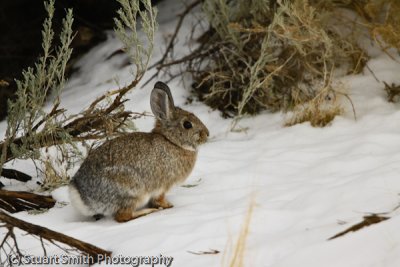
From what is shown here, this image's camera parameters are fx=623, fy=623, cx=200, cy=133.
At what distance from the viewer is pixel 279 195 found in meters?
4.53

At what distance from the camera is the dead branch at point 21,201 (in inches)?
181

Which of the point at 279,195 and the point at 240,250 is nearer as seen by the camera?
the point at 240,250

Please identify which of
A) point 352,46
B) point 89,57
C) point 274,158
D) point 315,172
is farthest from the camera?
point 89,57

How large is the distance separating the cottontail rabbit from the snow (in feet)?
0.45

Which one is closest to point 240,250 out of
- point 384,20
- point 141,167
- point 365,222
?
point 365,222

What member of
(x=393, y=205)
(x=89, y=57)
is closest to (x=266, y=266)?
(x=393, y=205)

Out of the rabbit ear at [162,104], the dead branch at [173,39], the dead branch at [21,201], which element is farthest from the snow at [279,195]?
the rabbit ear at [162,104]

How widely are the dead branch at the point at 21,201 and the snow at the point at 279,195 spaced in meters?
0.15

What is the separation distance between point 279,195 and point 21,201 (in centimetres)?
192

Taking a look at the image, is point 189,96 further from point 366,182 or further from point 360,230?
point 360,230

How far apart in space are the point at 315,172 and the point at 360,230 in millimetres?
1492

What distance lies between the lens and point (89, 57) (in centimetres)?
787

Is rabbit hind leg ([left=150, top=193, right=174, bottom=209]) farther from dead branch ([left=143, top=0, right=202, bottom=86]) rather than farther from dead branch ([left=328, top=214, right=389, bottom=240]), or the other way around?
dead branch ([left=143, top=0, right=202, bottom=86])

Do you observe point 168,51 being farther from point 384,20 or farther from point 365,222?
point 365,222
